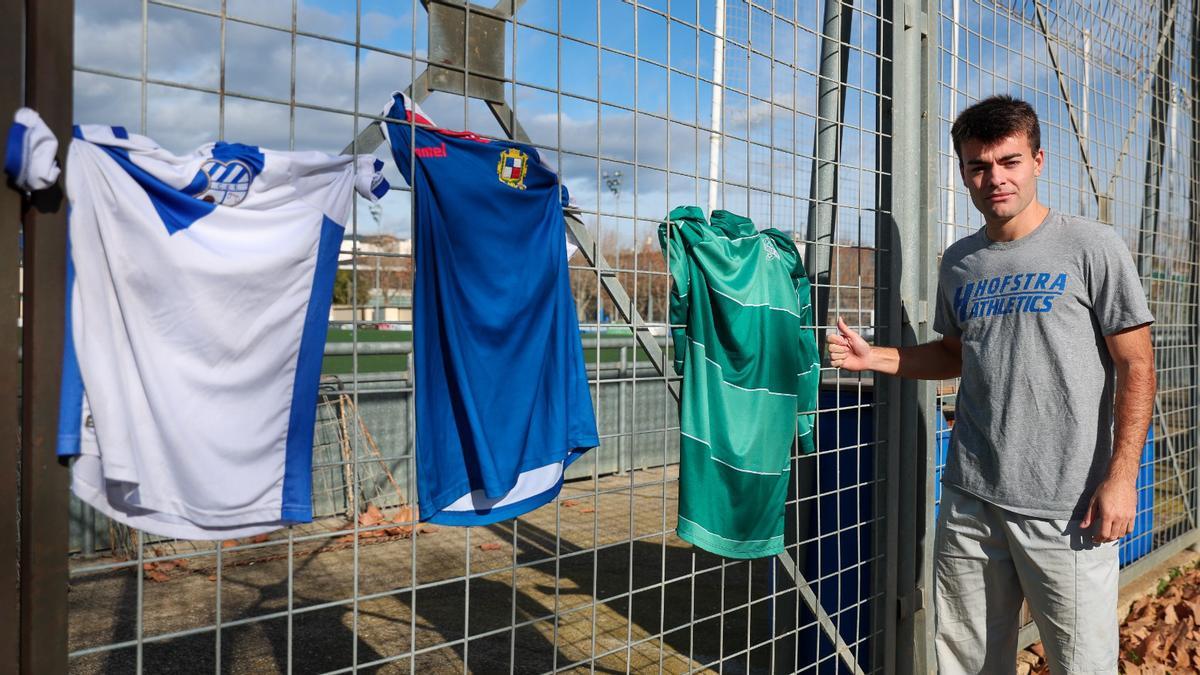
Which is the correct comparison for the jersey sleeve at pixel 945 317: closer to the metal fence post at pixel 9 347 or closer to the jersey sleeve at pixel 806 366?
the jersey sleeve at pixel 806 366

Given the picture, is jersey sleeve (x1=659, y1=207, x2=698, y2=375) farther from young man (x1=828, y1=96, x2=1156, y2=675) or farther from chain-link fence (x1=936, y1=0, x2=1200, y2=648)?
chain-link fence (x1=936, y1=0, x2=1200, y2=648)

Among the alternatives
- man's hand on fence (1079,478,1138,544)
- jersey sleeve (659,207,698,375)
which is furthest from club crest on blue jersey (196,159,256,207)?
man's hand on fence (1079,478,1138,544)

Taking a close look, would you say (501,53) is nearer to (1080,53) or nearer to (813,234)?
(813,234)

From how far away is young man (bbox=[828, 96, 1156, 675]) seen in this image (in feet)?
8.54

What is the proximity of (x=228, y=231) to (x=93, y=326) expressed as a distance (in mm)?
323

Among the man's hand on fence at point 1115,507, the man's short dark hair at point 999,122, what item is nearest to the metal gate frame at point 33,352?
the man's short dark hair at point 999,122

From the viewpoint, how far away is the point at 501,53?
2430 mm

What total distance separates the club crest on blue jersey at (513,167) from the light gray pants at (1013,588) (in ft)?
5.92

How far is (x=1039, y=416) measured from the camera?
2.72m

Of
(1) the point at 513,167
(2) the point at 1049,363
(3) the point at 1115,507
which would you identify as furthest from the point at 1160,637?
(1) the point at 513,167

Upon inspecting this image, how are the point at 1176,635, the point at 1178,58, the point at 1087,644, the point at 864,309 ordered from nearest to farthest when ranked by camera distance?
1. the point at 1087,644
2. the point at 864,309
3. the point at 1176,635
4. the point at 1178,58

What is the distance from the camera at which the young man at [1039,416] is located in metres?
2.60

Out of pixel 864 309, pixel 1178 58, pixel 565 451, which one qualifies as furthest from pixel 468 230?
pixel 1178 58

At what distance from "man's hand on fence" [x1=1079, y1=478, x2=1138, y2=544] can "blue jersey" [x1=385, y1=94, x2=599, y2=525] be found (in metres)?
1.53
